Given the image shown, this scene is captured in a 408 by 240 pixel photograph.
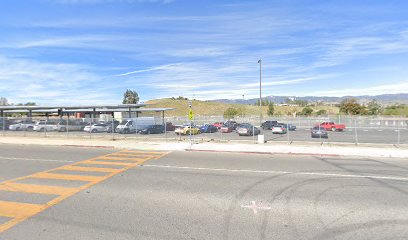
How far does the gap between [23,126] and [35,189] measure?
29711 mm

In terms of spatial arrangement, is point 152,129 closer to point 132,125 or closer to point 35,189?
point 132,125

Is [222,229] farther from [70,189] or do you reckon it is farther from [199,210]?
[70,189]

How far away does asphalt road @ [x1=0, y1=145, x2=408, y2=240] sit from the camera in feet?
17.0

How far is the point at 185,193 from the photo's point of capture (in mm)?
7695

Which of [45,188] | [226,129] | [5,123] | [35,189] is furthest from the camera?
[226,129]

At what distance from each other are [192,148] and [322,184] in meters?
10.8

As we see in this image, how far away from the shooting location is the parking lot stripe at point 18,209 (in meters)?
6.09

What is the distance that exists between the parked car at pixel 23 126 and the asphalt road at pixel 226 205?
2546 cm

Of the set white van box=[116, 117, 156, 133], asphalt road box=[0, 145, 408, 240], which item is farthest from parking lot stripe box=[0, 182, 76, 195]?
white van box=[116, 117, 156, 133]

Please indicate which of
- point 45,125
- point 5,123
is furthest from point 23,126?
point 45,125

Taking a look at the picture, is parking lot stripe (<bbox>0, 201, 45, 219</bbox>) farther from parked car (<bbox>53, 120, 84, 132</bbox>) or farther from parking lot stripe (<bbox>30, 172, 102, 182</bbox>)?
parked car (<bbox>53, 120, 84, 132</bbox>)

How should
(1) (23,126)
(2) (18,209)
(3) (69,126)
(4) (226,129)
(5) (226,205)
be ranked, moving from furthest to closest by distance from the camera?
(4) (226,129) → (1) (23,126) → (3) (69,126) → (5) (226,205) → (2) (18,209)

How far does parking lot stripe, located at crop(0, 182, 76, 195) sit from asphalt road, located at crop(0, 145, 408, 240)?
0.34 m

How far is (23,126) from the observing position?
32.9 m
